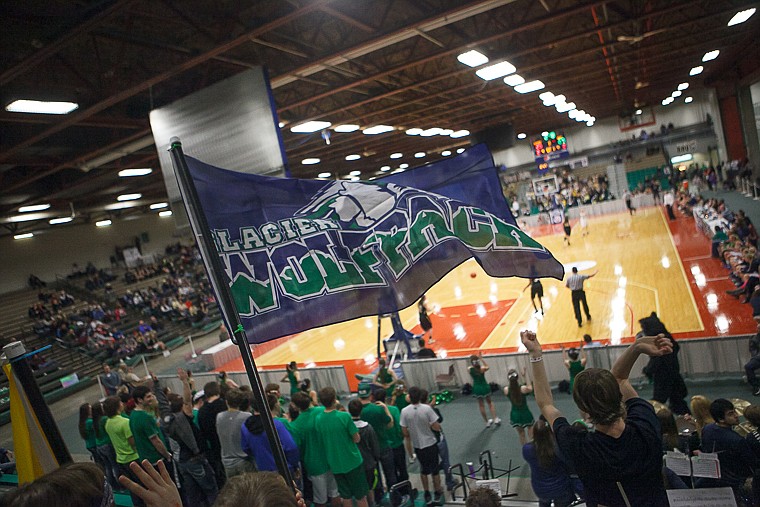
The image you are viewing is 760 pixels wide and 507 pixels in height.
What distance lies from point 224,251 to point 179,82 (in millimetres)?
8393

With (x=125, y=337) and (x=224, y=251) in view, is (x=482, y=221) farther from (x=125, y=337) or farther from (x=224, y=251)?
(x=125, y=337)

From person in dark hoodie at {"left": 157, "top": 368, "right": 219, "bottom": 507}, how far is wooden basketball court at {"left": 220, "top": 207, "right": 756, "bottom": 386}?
9.13 meters

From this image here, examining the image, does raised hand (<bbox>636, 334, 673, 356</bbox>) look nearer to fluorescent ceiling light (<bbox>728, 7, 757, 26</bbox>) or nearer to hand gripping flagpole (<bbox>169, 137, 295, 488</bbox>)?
hand gripping flagpole (<bbox>169, 137, 295, 488</bbox>)

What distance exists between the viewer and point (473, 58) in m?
13.0

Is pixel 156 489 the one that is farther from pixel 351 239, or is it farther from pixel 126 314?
pixel 126 314

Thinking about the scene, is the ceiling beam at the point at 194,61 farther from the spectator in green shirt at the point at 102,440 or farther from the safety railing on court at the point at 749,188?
the safety railing on court at the point at 749,188

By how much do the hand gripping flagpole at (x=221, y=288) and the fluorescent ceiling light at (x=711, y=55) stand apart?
79.4 feet

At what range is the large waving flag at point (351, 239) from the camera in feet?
12.5

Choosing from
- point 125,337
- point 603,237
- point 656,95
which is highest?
point 656,95

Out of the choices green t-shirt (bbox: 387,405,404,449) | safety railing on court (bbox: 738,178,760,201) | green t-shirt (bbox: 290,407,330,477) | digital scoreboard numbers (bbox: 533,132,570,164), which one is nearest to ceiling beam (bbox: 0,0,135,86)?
green t-shirt (bbox: 290,407,330,477)

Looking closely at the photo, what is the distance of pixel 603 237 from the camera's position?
28172 mm

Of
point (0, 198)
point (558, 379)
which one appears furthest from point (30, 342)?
point (558, 379)

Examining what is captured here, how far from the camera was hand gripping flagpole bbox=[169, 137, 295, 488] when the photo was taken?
2.77m

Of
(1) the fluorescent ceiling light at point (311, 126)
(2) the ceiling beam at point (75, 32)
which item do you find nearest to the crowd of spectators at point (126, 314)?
(1) the fluorescent ceiling light at point (311, 126)
